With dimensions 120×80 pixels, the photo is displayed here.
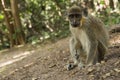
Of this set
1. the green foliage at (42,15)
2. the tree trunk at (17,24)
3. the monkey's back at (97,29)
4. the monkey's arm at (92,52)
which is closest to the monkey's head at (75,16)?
the monkey's back at (97,29)

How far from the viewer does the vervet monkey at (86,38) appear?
6.42 meters

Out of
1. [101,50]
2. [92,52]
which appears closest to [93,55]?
[92,52]

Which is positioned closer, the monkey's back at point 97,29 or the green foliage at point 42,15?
the monkey's back at point 97,29

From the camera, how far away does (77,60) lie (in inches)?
290

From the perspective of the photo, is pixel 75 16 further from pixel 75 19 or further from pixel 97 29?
pixel 97 29

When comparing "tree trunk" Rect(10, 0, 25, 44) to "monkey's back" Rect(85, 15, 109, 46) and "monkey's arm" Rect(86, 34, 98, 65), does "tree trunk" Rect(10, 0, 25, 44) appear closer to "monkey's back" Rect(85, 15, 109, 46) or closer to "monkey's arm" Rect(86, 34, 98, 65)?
"monkey's back" Rect(85, 15, 109, 46)

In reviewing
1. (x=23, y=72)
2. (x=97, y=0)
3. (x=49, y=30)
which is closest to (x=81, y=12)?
(x=23, y=72)

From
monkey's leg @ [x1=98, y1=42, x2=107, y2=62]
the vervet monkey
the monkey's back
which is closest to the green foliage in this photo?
the vervet monkey

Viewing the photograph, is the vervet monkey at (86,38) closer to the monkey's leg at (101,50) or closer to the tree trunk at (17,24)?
the monkey's leg at (101,50)

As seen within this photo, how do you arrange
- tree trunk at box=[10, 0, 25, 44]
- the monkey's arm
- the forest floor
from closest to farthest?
the forest floor
the monkey's arm
tree trunk at box=[10, 0, 25, 44]

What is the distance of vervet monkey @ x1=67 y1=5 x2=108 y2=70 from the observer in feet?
21.1

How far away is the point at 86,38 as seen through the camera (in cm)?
674

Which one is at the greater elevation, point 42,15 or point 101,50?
point 101,50

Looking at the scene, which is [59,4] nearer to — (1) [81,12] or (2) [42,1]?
(2) [42,1]
